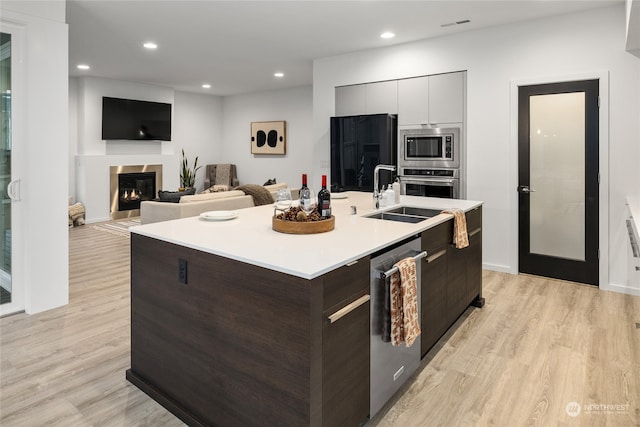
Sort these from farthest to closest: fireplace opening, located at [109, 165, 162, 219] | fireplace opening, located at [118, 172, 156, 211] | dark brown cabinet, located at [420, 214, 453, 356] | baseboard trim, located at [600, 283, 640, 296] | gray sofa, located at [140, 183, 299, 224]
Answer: fireplace opening, located at [118, 172, 156, 211], fireplace opening, located at [109, 165, 162, 219], gray sofa, located at [140, 183, 299, 224], baseboard trim, located at [600, 283, 640, 296], dark brown cabinet, located at [420, 214, 453, 356]

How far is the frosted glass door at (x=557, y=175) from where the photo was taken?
404 centimetres

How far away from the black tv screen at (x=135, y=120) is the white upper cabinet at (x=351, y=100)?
176 inches

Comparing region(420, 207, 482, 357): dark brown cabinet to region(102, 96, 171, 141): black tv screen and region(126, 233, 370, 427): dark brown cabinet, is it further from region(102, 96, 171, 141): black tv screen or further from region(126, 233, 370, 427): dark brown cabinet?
region(102, 96, 171, 141): black tv screen

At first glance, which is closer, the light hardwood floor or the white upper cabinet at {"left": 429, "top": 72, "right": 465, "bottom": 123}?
the light hardwood floor

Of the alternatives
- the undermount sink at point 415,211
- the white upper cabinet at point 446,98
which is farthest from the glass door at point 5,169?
the white upper cabinet at point 446,98

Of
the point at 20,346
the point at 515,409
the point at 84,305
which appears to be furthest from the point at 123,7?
the point at 515,409

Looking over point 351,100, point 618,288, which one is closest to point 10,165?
point 351,100

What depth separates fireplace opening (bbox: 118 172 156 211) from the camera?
314 inches

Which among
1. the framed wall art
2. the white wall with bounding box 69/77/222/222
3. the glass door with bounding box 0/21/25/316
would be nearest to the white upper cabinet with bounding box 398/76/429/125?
the glass door with bounding box 0/21/25/316

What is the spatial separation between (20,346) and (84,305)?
2.40ft

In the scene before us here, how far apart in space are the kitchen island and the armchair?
7504 mm

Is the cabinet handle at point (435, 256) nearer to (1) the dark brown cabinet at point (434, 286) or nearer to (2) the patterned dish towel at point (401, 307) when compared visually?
(1) the dark brown cabinet at point (434, 286)

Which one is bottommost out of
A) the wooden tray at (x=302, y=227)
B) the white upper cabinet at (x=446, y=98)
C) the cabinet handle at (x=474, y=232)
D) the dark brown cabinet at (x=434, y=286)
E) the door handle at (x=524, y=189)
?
the dark brown cabinet at (x=434, y=286)

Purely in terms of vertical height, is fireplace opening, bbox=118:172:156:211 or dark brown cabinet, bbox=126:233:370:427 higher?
fireplace opening, bbox=118:172:156:211
